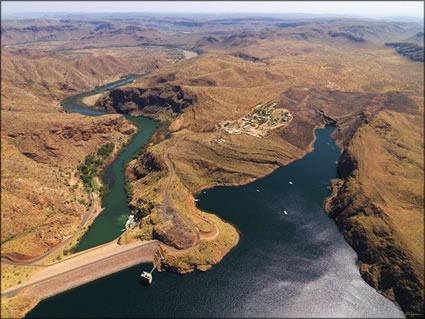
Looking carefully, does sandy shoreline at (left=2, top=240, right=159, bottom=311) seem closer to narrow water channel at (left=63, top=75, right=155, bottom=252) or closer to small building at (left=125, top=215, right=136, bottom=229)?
narrow water channel at (left=63, top=75, right=155, bottom=252)

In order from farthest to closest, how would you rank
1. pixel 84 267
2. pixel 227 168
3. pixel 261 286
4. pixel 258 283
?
1. pixel 227 168
2. pixel 84 267
3. pixel 258 283
4. pixel 261 286

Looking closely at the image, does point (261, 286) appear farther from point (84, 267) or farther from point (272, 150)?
point (272, 150)

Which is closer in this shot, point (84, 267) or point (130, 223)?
point (84, 267)

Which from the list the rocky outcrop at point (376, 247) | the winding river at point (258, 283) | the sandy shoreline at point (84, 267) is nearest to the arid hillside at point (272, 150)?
the rocky outcrop at point (376, 247)

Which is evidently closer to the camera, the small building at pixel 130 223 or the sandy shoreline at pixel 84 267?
the sandy shoreline at pixel 84 267

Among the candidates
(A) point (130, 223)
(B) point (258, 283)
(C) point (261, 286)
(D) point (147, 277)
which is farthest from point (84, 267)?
(C) point (261, 286)

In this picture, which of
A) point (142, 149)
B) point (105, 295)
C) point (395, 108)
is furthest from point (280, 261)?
point (395, 108)

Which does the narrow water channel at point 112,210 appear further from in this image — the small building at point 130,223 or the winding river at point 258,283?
the small building at point 130,223
